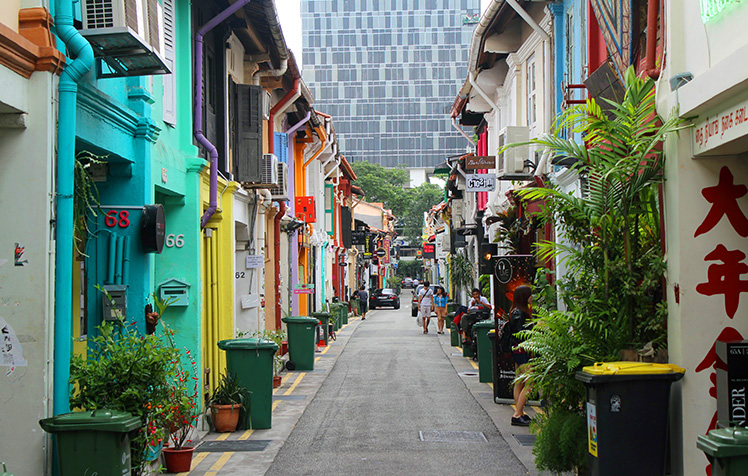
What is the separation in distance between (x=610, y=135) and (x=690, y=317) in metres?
1.72

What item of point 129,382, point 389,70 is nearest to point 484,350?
point 129,382

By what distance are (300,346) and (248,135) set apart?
557 centimetres

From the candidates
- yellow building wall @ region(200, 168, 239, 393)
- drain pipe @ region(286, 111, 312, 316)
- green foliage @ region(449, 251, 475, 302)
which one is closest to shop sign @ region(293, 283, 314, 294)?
drain pipe @ region(286, 111, 312, 316)

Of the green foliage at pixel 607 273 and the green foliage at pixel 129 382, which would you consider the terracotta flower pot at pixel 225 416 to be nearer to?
the green foliage at pixel 129 382

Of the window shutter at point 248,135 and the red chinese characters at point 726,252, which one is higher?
the window shutter at point 248,135

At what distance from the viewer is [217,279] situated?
12.7 metres

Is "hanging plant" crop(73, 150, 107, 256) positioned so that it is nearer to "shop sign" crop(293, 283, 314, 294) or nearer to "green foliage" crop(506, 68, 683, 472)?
"green foliage" crop(506, 68, 683, 472)

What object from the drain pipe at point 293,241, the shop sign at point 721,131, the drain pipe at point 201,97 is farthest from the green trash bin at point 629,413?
the drain pipe at point 293,241

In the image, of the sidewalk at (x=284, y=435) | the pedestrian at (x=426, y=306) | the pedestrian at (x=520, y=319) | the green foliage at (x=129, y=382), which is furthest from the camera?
the pedestrian at (x=426, y=306)

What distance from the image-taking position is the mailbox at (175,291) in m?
10.5

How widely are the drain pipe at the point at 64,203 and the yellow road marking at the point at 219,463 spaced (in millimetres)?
2577

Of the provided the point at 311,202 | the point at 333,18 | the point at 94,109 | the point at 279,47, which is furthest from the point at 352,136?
the point at 94,109

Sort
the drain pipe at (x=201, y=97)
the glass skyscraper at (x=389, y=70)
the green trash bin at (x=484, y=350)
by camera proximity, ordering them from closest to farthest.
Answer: the drain pipe at (x=201, y=97) → the green trash bin at (x=484, y=350) → the glass skyscraper at (x=389, y=70)

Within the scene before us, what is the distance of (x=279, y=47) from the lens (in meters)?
15.1
